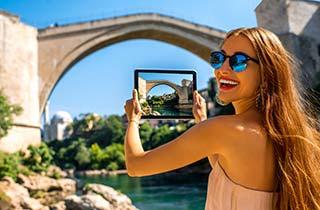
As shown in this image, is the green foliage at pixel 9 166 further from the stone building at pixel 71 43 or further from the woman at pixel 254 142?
the woman at pixel 254 142

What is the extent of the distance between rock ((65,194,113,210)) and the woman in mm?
6845

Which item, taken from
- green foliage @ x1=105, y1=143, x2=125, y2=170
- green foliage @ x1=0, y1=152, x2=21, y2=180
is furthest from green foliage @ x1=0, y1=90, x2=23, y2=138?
green foliage @ x1=105, y1=143, x2=125, y2=170

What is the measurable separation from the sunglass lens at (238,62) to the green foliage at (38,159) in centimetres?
1517

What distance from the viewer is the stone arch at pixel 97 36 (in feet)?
62.5

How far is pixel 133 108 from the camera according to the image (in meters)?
1.03

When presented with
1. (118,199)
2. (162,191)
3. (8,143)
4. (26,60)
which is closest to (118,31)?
(26,60)

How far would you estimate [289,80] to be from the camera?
888 millimetres

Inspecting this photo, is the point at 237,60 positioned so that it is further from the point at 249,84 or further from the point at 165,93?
the point at 165,93

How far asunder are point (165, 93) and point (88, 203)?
6865 mm

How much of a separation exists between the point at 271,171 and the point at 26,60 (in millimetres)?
17653

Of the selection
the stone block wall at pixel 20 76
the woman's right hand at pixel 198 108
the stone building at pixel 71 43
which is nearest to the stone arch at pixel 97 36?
the stone building at pixel 71 43

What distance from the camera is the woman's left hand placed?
1011mm

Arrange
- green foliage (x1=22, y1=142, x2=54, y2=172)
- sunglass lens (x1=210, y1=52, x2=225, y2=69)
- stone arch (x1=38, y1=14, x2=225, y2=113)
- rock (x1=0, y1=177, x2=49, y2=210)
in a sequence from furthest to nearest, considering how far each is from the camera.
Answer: stone arch (x1=38, y1=14, x2=225, y2=113), green foliage (x1=22, y1=142, x2=54, y2=172), rock (x1=0, y1=177, x2=49, y2=210), sunglass lens (x1=210, y1=52, x2=225, y2=69)

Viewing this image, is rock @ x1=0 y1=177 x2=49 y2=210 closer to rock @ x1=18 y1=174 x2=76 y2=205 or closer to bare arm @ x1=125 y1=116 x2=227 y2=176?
rock @ x1=18 y1=174 x2=76 y2=205
